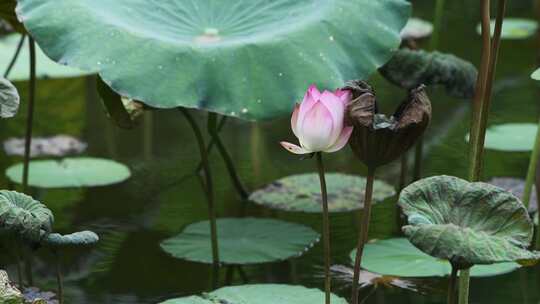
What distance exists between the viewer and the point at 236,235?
7.86 feet

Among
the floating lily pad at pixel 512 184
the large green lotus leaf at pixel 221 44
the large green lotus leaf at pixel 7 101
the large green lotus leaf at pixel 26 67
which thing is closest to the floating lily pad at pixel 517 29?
the large green lotus leaf at pixel 26 67

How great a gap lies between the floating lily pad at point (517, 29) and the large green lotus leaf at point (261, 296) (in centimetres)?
300

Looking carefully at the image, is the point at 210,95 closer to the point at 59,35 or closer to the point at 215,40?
the point at 215,40

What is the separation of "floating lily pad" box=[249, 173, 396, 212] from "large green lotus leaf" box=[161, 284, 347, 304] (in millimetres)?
681

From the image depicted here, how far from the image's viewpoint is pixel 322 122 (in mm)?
1496

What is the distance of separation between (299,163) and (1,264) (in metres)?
1.06

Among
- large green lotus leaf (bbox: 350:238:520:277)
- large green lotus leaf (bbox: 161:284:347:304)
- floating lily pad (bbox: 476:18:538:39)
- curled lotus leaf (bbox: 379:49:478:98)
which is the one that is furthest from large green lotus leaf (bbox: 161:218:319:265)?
floating lily pad (bbox: 476:18:538:39)

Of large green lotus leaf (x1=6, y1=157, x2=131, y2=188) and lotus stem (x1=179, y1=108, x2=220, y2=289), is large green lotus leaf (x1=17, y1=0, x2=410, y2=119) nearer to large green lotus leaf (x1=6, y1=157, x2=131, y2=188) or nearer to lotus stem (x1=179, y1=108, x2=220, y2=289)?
lotus stem (x1=179, y1=108, x2=220, y2=289)

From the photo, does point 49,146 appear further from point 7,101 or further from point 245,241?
point 7,101

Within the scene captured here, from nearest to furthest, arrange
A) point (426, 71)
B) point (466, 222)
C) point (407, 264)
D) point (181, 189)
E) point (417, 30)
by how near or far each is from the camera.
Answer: point (466, 222) → point (407, 264) → point (426, 71) → point (181, 189) → point (417, 30)

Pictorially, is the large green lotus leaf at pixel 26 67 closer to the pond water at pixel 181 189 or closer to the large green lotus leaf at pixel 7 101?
the pond water at pixel 181 189

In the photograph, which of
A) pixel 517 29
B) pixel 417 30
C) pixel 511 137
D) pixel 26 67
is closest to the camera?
pixel 511 137

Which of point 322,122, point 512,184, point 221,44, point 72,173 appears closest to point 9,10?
point 72,173

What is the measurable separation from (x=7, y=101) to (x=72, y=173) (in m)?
1.05
